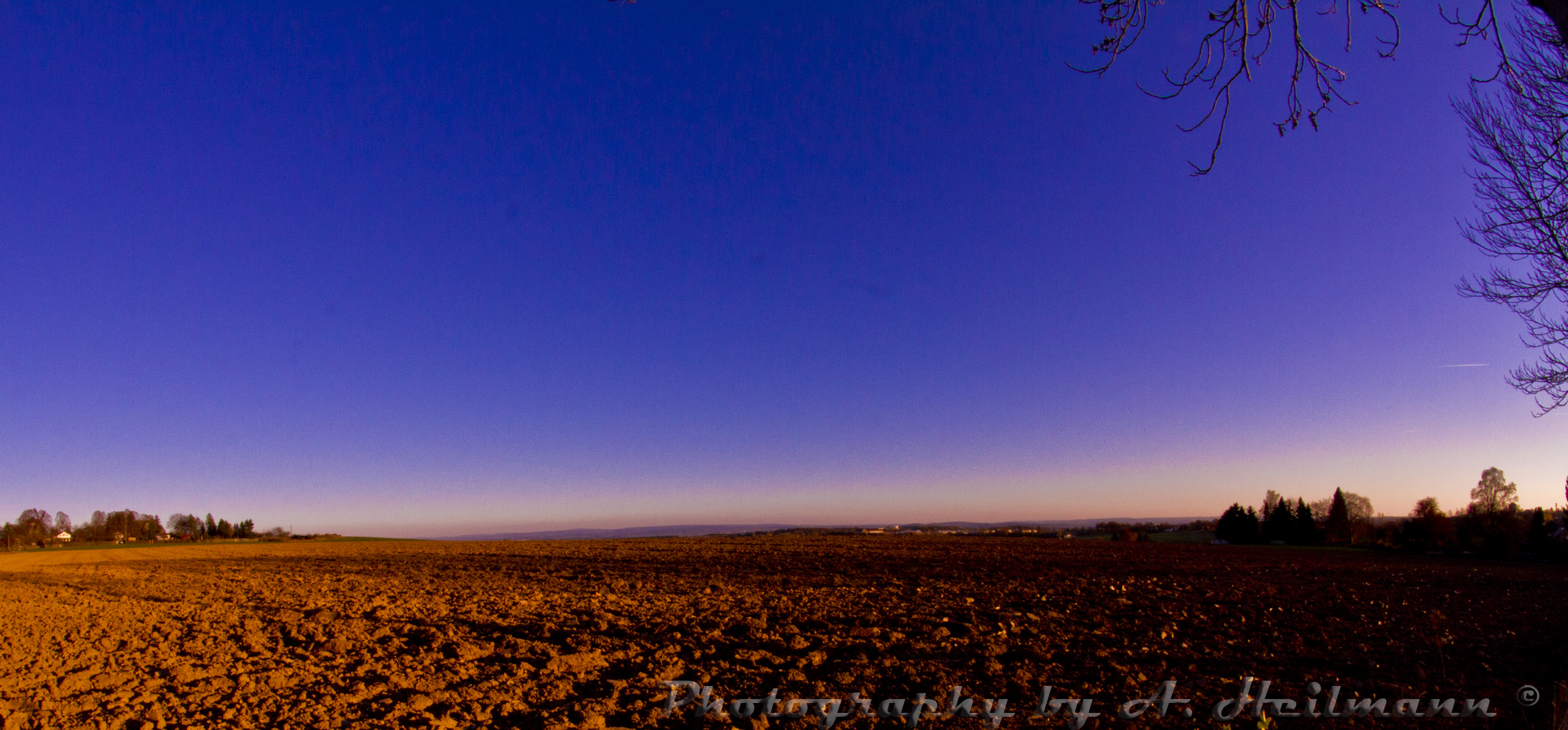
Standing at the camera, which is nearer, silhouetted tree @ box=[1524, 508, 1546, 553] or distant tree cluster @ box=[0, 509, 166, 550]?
silhouetted tree @ box=[1524, 508, 1546, 553]

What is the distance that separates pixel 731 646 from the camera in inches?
333

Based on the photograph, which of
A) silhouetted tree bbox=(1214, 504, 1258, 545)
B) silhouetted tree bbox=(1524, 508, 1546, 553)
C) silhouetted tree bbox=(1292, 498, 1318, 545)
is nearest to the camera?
silhouetted tree bbox=(1524, 508, 1546, 553)

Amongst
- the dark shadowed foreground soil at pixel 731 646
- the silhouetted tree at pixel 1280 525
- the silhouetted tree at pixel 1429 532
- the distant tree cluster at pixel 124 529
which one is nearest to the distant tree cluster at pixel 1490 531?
the silhouetted tree at pixel 1429 532

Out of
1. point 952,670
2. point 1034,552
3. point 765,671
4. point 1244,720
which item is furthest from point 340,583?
point 1034,552

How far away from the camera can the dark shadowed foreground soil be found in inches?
249

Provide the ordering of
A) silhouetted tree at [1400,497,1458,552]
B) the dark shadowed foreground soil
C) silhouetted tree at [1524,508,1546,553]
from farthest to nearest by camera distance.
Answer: silhouetted tree at [1400,497,1458,552] < silhouetted tree at [1524,508,1546,553] < the dark shadowed foreground soil

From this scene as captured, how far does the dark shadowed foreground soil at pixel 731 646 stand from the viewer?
249 inches

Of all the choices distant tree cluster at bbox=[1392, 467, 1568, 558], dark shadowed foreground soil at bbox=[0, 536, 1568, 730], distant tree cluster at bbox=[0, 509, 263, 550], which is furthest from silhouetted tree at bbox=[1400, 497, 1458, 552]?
distant tree cluster at bbox=[0, 509, 263, 550]

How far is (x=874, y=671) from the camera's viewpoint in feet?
23.5

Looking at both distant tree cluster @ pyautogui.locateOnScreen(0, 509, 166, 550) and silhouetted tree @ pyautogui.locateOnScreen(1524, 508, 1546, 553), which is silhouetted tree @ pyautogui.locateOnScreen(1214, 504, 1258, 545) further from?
distant tree cluster @ pyautogui.locateOnScreen(0, 509, 166, 550)

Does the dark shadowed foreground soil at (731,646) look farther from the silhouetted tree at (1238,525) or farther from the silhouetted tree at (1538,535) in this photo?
the silhouetted tree at (1238,525)

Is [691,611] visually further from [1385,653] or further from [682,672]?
[1385,653]

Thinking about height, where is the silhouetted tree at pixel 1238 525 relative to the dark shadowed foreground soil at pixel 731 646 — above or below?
below

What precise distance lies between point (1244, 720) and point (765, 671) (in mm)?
4323
